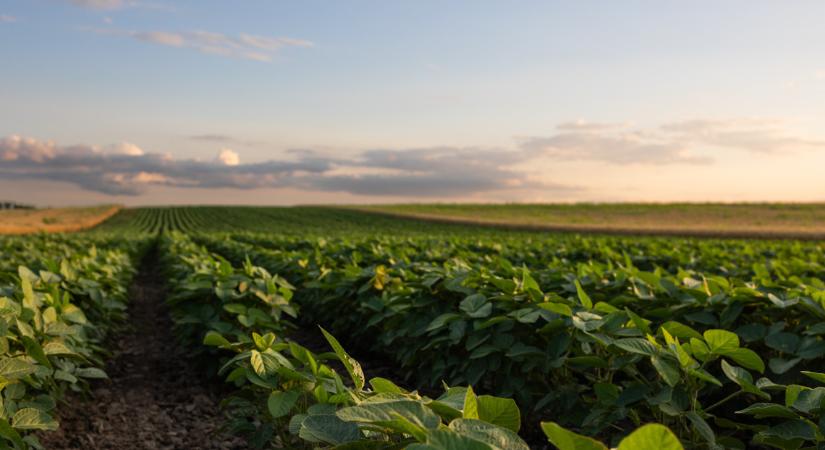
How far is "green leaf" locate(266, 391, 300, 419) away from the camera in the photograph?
246cm

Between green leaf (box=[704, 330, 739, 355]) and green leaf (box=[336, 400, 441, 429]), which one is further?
green leaf (box=[704, 330, 739, 355])

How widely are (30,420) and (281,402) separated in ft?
3.97

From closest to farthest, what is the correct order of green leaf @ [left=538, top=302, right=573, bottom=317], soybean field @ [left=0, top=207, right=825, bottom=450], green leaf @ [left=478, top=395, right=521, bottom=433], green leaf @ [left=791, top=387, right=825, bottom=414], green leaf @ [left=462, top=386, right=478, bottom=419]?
green leaf @ [left=462, top=386, right=478, bottom=419] < green leaf @ [left=478, top=395, right=521, bottom=433] < soybean field @ [left=0, top=207, right=825, bottom=450] < green leaf @ [left=791, top=387, right=825, bottom=414] < green leaf @ [left=538, top=302, right=573, bottom=317]

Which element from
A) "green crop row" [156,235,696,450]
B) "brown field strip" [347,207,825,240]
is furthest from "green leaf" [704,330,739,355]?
"brown field strip" [347,207,825,240]

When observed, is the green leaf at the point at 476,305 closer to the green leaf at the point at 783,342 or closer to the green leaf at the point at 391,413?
the green leaf at the point at 783,342

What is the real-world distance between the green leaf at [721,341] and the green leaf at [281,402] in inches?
71.8

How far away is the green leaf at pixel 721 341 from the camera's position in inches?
104

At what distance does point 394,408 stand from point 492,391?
3379 millimetres

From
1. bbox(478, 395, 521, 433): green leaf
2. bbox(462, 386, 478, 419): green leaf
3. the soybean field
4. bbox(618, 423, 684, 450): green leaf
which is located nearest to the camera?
bbox(618, 423, 684, 450): green leaf

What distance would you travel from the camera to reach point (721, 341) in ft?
8.72

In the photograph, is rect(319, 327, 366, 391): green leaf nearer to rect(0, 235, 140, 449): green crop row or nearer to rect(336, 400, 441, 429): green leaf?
rect(336, 400, 441, 429): green leaf

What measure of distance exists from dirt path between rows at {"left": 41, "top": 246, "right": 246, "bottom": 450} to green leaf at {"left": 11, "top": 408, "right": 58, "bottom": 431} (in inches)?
60.0

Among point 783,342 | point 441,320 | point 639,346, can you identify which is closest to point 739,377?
point 639,346

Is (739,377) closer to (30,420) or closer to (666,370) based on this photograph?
(666,370)
